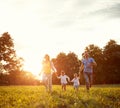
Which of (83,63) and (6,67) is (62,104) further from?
(6,67)

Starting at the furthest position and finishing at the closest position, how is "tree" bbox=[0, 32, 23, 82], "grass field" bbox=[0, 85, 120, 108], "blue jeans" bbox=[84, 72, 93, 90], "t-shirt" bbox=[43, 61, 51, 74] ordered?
1. "tree" bbox=[0, 32, 23, 82]
2. "t-shirt" bbox=[43, 61, 51, 74]
3. "blue jeans" bbox=[84, 72, 93, 90]
4. "grass field" bbox=[0, 85, 120, 108]

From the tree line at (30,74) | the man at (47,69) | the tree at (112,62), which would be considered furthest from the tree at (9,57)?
the man at (47,69)

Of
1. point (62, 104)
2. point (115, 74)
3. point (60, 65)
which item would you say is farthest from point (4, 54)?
point (62, 104)

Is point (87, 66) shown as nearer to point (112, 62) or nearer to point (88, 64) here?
point (88, 64)

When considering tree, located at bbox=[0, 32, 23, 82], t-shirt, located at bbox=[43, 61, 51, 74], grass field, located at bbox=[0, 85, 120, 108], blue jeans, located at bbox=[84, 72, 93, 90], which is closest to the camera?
grass field, located at bbox=[0, 85, 120, 108]

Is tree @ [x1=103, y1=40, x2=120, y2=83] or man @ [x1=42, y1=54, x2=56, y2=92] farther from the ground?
tree @ [x1=103, y1=40, x2=120, y2=83]

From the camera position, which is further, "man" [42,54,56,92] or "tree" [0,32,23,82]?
"tree" [0,32,23,82]

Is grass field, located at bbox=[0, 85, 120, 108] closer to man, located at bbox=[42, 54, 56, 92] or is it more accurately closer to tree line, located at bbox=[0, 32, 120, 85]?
man, located at bbox=[42, 54, 56, 92]

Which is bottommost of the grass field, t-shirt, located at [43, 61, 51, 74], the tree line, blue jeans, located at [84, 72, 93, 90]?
the grass field

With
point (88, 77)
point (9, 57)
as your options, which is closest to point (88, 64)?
point (88, 77)

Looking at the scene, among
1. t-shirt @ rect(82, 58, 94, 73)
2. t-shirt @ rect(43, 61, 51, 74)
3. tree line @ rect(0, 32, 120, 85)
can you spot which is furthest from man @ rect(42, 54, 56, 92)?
tree line @ rect(0, 32, 120, 85)

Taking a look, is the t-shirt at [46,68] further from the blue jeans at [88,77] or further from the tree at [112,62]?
the tree at [112,62]

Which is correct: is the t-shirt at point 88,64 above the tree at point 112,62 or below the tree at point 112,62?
below

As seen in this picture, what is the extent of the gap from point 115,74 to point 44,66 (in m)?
69.0
